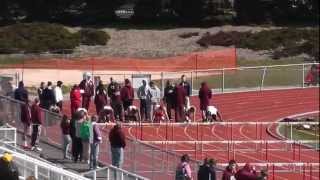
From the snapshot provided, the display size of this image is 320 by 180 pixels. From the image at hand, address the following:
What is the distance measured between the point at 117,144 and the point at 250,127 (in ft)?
49.6

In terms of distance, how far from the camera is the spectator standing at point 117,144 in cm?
2309

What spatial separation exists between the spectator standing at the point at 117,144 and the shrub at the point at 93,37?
4689cm

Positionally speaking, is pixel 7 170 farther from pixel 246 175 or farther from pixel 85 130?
pixel 85 130

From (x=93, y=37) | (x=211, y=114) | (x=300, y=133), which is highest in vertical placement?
(x=93, y=37)

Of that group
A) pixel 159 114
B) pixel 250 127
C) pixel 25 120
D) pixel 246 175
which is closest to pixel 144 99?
pixel 159 114

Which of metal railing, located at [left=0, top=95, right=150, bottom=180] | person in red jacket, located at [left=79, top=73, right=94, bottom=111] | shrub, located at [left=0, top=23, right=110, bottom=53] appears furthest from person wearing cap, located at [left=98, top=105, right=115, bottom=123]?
shrub, located at [left=0, top=23, right=110, bottom=53]

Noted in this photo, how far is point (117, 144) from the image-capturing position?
2312 cm

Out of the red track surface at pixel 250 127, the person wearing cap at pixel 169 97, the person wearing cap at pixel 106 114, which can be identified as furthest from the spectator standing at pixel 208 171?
the person wearing cap at pixel 169 97

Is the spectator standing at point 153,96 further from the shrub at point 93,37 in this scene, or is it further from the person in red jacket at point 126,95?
the shrub at point 93,37

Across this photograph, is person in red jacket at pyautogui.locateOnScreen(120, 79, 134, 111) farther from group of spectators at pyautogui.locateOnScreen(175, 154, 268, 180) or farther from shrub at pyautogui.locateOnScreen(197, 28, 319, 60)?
shrub at pyautogui.locateOnScreen(197, 28, 319, 60)

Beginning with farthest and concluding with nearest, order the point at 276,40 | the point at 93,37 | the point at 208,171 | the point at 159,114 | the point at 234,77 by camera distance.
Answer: the point at 93,37
the point at 276,40
the point at 234,77
the point at 159,114
the point at 208,171

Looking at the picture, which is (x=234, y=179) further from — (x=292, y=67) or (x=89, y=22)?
(x=89, y=22)

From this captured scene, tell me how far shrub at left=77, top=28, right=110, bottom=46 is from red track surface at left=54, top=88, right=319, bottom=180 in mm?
24487

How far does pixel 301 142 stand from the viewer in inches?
1305
